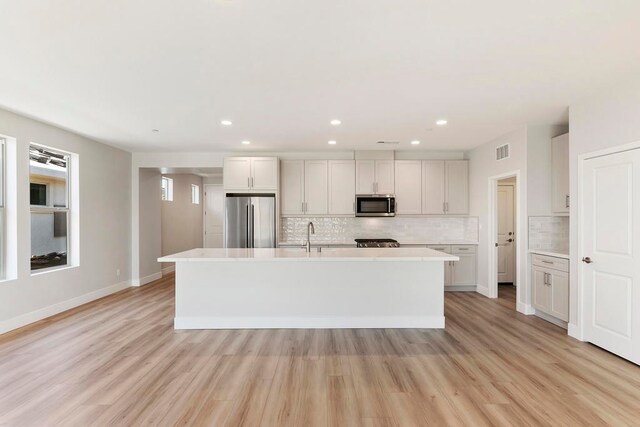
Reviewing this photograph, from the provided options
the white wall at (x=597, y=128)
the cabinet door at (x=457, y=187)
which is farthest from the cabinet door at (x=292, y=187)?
the white wall at (x=597, y=128)

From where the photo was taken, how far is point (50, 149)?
15.1 feet

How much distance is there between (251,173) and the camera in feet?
19.9

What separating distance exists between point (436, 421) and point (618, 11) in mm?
2805

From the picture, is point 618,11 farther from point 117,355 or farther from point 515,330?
point 117,355

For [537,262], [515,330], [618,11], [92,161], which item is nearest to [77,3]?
[618,11]

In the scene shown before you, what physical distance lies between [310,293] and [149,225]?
14.5 ft

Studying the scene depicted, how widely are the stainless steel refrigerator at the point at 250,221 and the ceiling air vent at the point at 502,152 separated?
3828 millimetres

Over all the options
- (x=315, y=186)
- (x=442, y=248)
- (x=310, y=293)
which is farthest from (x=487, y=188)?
(x=310, y=293)

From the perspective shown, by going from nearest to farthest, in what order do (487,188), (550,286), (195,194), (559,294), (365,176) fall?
1. (559,294)
2. (550,286)
3. (487,188)
4. (365,176)
5. (195,194)

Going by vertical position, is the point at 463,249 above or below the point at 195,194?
below

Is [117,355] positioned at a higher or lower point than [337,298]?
lower

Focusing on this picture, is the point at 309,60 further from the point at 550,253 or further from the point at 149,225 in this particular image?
the point at 149,225

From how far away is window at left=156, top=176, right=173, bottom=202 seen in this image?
25.4 feet

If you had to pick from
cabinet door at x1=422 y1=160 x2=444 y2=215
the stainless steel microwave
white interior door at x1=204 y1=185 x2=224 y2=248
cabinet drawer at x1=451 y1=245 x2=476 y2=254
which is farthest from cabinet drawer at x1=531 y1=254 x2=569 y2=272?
white interior door at x1=204 y1=185 x2=224 y2=248
